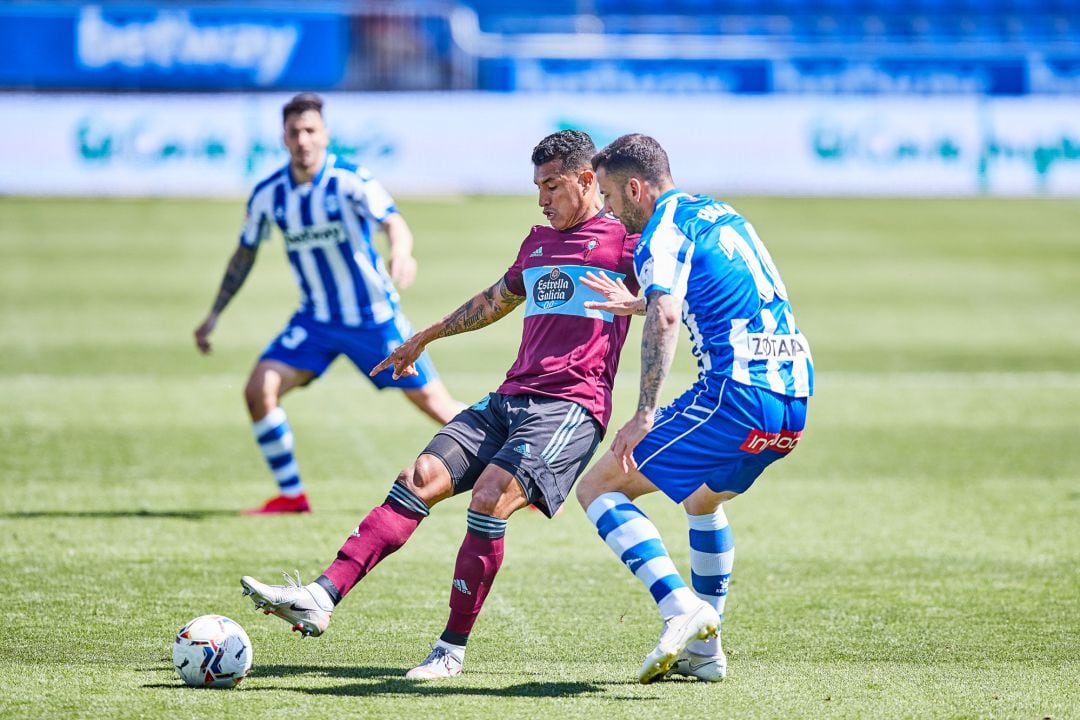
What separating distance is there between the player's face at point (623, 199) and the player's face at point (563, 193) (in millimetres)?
258

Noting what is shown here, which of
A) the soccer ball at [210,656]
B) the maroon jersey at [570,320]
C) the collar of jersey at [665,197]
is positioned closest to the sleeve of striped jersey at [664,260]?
the collar of jersey at [665,197]

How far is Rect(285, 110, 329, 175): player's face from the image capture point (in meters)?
8.61

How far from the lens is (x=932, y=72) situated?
26.8 m

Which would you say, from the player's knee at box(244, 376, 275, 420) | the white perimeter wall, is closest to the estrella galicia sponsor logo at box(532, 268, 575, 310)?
the player's knee at box(244, 376, 275, 420)

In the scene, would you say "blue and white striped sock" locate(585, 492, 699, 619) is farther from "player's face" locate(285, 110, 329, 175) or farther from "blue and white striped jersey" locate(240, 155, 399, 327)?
"player's face" locate(285, 110, 329, 175)

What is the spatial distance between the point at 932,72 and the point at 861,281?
9.11 metres

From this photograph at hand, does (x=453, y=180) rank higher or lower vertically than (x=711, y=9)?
lower

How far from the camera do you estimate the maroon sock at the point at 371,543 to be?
5.49 metres

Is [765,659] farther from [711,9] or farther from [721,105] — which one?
[711,9]

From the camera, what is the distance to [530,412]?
5.73 metres

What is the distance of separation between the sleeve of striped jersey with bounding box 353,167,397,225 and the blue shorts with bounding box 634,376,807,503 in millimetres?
3564

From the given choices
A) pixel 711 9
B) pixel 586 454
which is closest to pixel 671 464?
pixel 586 454

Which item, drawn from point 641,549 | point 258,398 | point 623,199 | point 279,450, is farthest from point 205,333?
point 641,549

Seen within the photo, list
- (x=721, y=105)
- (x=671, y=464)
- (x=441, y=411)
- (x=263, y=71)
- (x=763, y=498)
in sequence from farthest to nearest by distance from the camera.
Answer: (x=263, y=71) < (x=721, y=105) < (x=763, y=498) < (x=441, y=411) < (x=671, y=464)
